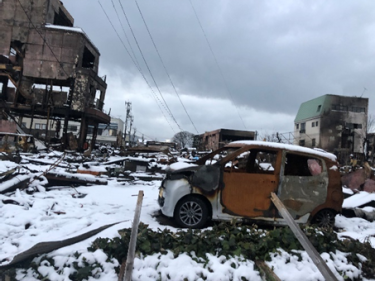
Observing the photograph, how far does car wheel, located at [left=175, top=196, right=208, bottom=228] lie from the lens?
16.7 feet

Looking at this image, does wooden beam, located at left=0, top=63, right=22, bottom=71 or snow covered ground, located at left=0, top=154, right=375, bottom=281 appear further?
wooden beam, located at left=0, top=63, right=22, bottom=71

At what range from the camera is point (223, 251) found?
150 inches

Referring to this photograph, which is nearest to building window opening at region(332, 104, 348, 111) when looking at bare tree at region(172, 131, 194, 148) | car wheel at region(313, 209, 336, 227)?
bare tree at region(172, 131, 194, 148)

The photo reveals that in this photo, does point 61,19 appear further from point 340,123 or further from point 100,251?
point 340,123

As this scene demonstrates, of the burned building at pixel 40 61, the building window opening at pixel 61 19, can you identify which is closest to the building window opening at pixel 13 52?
the burned building at pixel 40 61

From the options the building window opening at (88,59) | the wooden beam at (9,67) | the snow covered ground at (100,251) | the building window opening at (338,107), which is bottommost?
the snow covered ground at (100,251)

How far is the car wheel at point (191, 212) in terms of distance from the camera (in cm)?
509

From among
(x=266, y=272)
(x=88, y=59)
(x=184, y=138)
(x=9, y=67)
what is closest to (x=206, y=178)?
(x=266, y=272)

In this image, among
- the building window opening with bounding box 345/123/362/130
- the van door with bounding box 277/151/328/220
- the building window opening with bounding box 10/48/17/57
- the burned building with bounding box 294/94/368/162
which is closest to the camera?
the van door with bounding box 277/151/328/220

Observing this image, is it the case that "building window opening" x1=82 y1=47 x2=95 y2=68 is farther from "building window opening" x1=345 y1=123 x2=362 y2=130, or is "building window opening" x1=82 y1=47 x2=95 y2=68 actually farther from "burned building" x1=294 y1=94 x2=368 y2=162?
"building window opening" x1=345 y1=123 x2=362 y2=130

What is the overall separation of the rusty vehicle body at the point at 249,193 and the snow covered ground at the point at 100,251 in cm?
54

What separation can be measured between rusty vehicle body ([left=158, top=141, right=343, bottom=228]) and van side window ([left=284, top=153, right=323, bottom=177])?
134mm

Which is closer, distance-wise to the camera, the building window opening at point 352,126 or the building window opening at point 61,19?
the building window opening at point 61,19

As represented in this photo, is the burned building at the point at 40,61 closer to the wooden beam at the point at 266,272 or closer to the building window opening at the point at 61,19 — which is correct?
the building window opening at the point at 61,19
